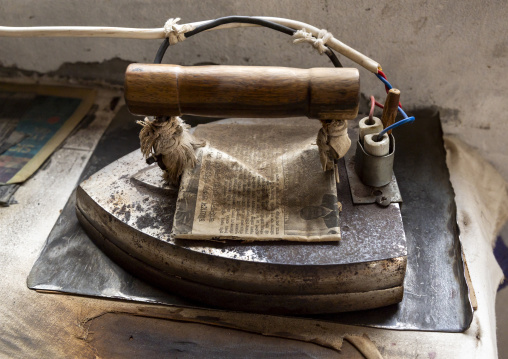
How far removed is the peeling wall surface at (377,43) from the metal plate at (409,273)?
23 centimetres

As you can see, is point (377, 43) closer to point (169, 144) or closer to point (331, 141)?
point (331, 141)

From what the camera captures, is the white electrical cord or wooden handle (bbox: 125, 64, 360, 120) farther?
the white electrical cord

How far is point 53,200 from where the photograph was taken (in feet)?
4.62

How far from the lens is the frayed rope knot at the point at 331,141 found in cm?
107

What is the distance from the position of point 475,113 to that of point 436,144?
Result: 16cm

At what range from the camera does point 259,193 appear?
1.14 metres

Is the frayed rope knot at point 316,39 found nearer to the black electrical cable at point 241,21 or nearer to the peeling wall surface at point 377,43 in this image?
the black electrical cable at point 241,21

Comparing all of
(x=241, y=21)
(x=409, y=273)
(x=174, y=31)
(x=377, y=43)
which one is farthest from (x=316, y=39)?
(x=409, y=273)

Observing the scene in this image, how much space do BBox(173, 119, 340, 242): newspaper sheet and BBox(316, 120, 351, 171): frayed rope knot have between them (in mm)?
44

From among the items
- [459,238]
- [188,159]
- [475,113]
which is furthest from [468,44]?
[188,159]

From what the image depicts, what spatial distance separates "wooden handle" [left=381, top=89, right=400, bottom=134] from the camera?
110 cm

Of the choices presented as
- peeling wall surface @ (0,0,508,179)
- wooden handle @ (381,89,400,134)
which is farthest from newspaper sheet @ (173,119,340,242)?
peeling wall surface @ (0,0,508,179)

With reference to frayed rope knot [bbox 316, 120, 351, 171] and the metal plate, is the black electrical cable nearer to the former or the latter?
frayed rope knot [bbox 316, 120, 351, 171]

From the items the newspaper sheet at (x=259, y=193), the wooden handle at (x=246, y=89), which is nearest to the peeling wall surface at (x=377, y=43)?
the newspaper sheet at (x=259, y=193)
